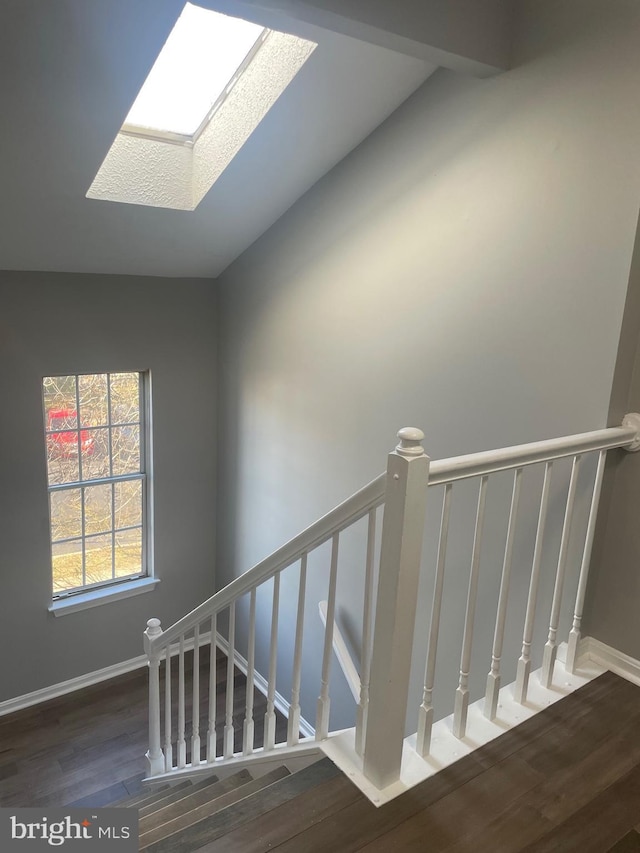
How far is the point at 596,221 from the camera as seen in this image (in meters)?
2.11

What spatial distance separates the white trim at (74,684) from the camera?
432cm

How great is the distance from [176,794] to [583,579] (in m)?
1.89

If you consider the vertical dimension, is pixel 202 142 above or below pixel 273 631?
above

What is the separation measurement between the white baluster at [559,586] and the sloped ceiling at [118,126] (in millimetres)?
1689

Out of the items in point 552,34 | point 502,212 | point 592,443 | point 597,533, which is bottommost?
point 597,533

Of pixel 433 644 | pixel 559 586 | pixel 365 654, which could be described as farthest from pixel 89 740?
pixel 559 586

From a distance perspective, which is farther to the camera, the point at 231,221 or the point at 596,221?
the point at 231,221

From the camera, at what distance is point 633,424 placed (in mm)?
2064

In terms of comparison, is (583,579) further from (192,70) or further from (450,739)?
(192,70)

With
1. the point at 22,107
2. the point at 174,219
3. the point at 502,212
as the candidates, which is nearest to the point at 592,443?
the point at 502,212

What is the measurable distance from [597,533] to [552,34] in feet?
5.82

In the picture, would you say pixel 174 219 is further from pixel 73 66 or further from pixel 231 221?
pixel 73 66

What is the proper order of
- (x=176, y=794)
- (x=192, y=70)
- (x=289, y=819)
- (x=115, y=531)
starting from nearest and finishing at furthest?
(x=289, y=819), (x=176, y=794), (x=192, y=70), (x=115, y=531)

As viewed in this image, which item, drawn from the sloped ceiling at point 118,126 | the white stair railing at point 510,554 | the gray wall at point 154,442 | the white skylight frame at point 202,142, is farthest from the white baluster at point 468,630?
the gray wall at point 154,442
